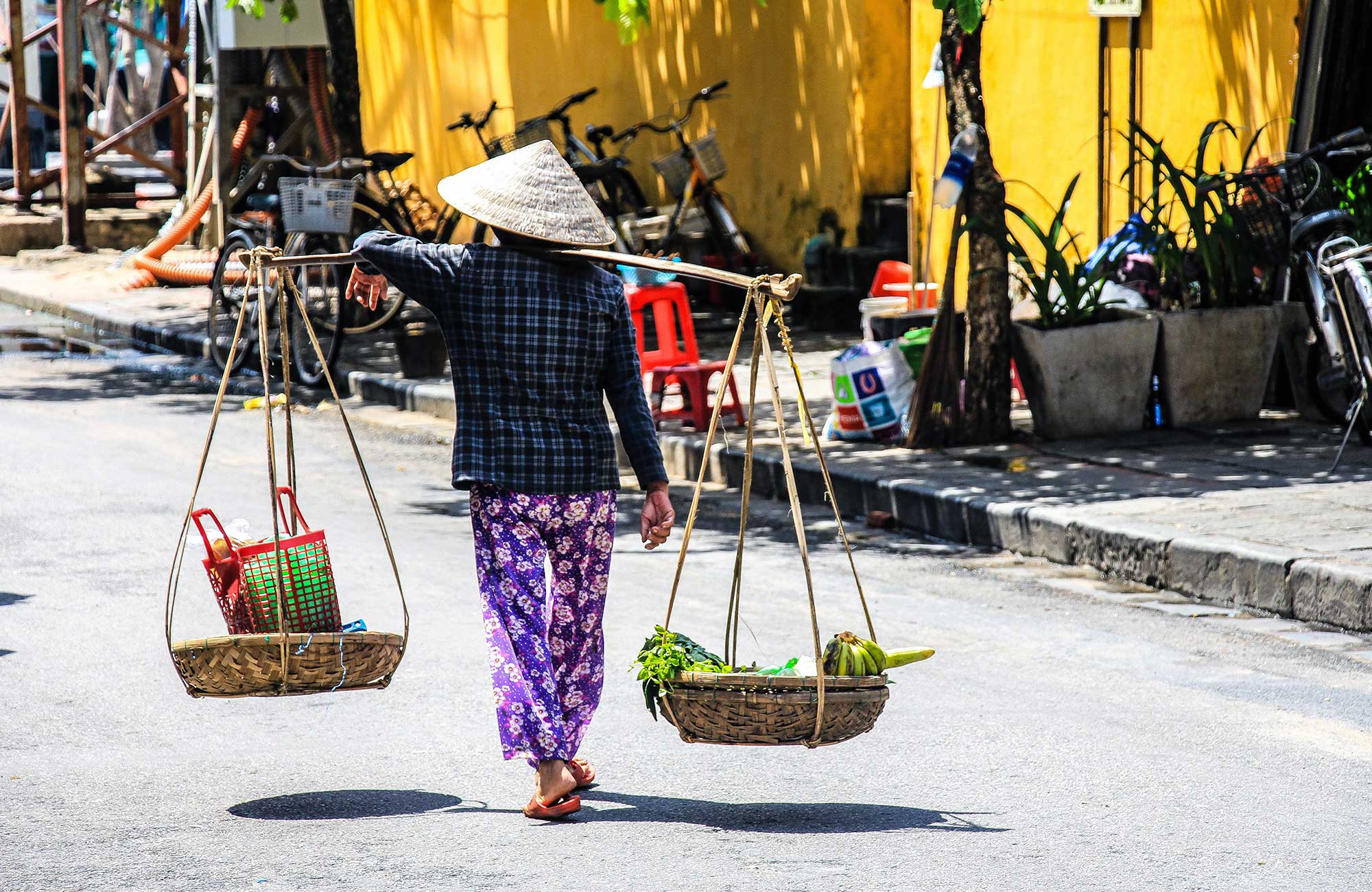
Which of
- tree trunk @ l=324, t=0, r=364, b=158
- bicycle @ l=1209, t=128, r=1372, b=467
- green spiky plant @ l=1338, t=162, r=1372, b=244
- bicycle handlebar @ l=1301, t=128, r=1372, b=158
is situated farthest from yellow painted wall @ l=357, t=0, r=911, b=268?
green spiky plant @ l=1338, t=162, r=1372, b=244

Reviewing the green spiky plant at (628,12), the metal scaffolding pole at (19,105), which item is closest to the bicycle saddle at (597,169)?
the green spiky plant at (628,12)

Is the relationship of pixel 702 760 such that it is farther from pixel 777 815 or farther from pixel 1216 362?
pixel 1216 362

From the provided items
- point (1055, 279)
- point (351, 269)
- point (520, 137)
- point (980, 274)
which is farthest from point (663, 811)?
point (520, 137)

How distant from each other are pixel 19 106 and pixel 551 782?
19255 millimetres

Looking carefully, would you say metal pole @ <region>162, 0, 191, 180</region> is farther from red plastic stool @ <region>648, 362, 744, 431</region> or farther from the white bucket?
red plastic stool @ <region>648, 362, 744, 431</region>

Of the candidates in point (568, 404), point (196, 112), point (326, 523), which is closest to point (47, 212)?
point (196, 112)

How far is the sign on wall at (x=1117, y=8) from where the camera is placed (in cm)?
1189

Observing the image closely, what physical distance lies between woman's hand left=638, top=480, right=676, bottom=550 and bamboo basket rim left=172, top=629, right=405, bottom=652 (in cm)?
70

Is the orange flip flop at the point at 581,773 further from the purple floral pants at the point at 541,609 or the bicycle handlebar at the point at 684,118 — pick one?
the bicycle handlebar at the point at 684,118

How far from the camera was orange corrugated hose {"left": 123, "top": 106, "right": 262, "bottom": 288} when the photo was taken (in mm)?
18500

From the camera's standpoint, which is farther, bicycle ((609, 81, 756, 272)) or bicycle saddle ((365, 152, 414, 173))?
bicycle ((609, 81, 756, 272))

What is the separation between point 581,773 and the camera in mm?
4508

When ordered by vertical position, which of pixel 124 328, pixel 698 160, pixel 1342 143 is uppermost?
pixel 698 160

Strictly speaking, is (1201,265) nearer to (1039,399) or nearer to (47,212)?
(1039,399)
